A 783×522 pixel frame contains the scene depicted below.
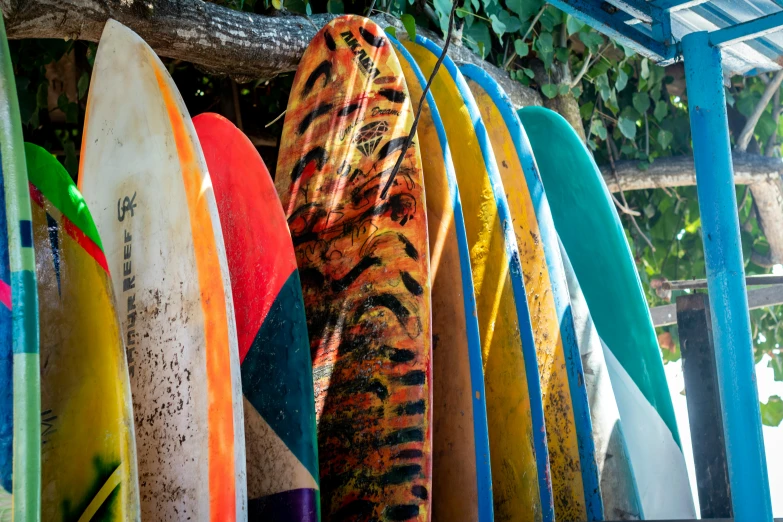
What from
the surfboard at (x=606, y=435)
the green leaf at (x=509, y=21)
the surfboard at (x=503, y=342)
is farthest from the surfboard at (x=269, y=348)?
the green leaf at (x=509, y=21)

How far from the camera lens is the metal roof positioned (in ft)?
3.96

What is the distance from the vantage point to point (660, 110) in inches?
117

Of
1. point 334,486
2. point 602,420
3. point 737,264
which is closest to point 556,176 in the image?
point 602,420

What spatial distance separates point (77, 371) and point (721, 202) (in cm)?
85

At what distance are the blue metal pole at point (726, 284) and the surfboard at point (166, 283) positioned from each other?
23.9 inches

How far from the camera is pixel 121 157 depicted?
1.26 m

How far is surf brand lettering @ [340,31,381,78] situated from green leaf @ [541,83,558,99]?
1102 mm

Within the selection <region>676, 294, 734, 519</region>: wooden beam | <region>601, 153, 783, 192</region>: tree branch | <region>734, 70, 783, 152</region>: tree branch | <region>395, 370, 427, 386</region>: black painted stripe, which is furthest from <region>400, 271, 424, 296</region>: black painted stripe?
<region>734, 70, 783, 152</region>: tree branch

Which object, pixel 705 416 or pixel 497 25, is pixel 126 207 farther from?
pixel 497 25

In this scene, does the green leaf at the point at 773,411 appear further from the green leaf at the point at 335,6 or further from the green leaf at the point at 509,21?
the green leaf at the point at 335,6

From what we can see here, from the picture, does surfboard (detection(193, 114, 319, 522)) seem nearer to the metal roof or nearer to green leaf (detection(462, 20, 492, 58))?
the metal roof

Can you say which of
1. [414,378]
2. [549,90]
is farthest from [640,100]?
[414,378]

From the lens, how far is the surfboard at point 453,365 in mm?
1190

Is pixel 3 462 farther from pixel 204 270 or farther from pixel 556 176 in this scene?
pixel 556 176
